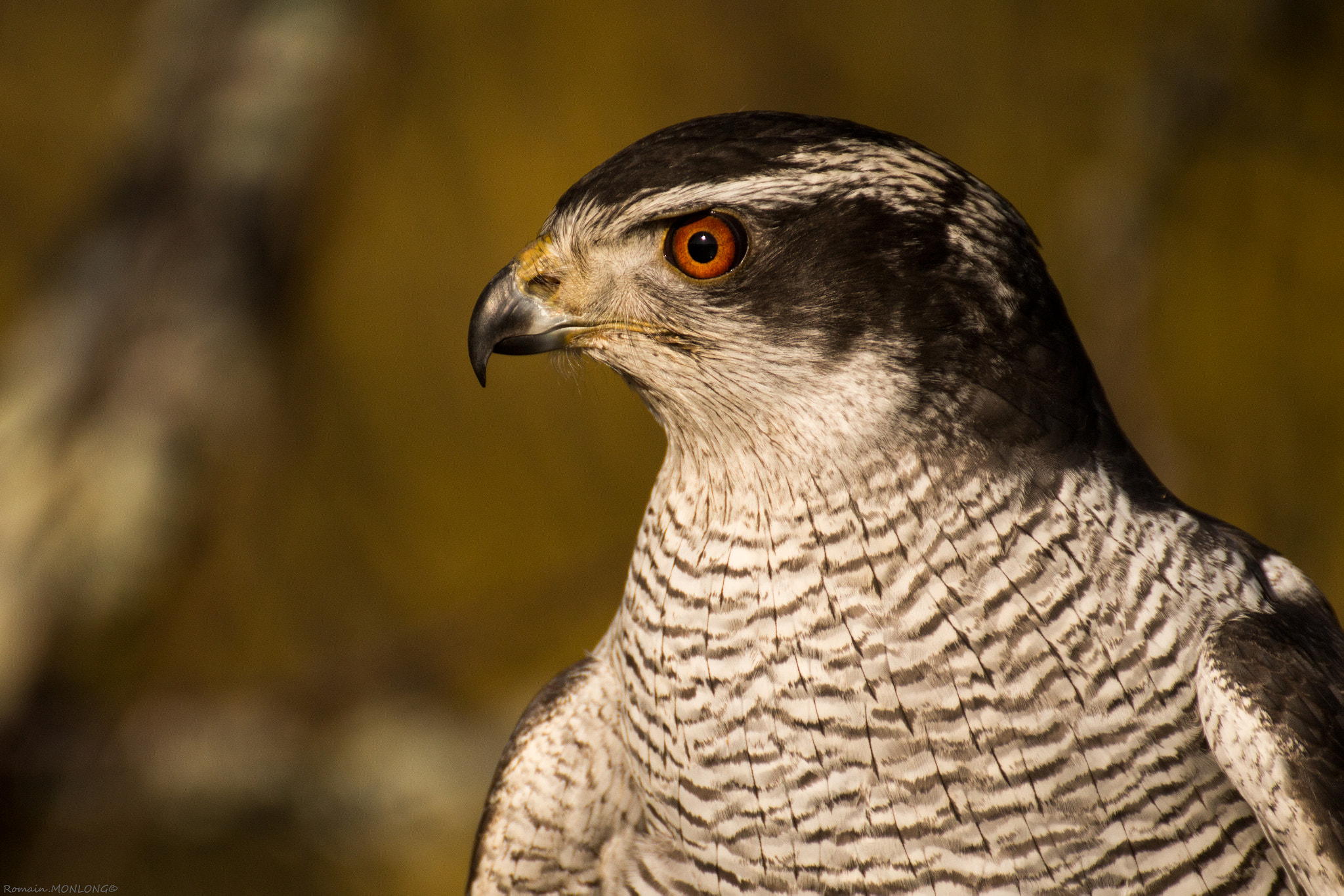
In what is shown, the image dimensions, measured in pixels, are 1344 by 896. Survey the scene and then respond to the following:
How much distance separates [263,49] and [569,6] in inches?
42.3

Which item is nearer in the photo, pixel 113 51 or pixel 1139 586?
pixel 1139 586

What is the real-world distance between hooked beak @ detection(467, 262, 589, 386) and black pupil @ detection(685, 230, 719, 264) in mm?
192

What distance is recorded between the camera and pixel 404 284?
3.83m

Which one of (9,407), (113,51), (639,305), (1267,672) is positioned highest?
(113,51)

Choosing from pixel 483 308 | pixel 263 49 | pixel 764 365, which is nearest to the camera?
pixel 764 365

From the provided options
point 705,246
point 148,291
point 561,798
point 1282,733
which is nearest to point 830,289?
point 705,246

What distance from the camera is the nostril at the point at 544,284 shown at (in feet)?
4.67

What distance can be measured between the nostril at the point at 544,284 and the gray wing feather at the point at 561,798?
1.99 feet

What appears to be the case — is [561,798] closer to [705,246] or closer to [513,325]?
[513,325]

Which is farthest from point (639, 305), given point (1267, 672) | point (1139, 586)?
point (1267, 672)

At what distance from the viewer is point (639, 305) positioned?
1364 millimetres

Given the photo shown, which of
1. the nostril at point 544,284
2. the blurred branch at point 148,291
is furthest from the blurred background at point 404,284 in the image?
the nostril at point 544,284

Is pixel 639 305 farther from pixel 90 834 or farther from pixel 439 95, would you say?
pixel 90 834

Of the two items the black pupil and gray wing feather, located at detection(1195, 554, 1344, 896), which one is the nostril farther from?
gray wing feather, located at detection(1195, 554, 1344, 896)
